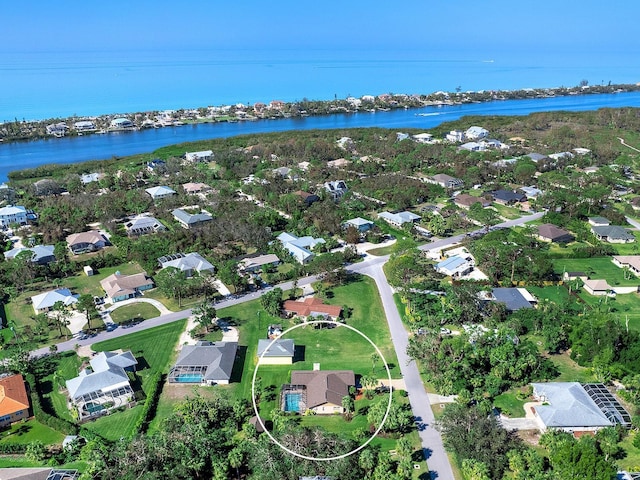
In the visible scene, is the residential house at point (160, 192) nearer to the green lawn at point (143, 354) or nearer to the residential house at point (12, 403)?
the green lawn at point (143, 354)

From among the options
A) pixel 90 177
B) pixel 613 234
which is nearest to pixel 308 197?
pixel 613 234

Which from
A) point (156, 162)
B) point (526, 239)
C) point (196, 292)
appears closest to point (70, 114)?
point (156, 162)

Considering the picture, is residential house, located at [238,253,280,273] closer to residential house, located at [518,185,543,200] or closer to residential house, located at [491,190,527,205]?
residential house, located at [491,190,527,205]

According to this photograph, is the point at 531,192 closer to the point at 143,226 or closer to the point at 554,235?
the point at 554,235

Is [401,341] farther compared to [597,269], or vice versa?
[597,269]

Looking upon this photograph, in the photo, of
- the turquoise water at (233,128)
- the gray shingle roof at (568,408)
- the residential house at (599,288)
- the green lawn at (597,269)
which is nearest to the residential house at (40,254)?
the turquoise water at (233,128)
